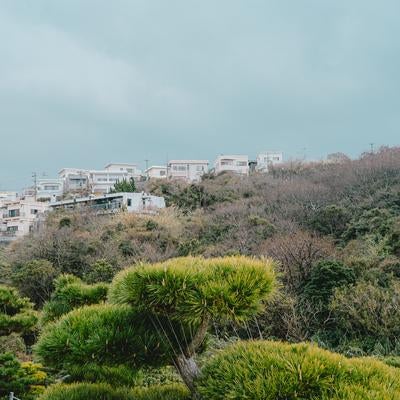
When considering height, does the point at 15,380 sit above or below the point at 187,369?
below

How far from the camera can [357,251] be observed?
1388cm

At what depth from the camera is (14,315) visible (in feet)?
27.8

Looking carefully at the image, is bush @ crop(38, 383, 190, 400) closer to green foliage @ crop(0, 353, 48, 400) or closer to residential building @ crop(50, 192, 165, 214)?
green foliage @ crop(0, 353, 48, 400)

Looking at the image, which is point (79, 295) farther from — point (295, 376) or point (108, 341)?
point (295, 376)

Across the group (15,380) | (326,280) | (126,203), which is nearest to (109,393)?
(15,380)

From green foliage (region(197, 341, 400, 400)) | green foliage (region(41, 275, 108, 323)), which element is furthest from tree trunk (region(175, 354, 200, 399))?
green foliage (region(41, 275, 108, 323))

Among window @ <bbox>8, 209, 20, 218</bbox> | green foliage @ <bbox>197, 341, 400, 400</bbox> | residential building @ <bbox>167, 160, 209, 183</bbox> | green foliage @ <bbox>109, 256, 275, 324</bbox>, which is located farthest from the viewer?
residential building @ <bbox>167, 160, 209, 183</bbox>

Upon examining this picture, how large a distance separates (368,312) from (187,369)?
22.4ft

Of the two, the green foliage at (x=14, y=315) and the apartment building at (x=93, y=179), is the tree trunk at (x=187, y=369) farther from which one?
the apartment building at (x=93, y=179)

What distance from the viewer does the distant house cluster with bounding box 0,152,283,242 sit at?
2983 cm

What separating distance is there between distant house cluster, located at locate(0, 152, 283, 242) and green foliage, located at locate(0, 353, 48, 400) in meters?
21.1

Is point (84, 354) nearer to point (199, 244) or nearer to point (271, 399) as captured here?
point (271, 399)

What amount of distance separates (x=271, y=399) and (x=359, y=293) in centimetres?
774

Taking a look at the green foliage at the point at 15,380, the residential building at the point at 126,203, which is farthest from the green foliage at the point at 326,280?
the residential building at the point at 126,203
